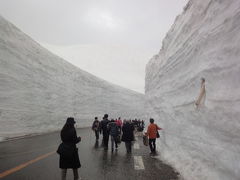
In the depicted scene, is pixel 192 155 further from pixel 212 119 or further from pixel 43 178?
pixel 43 178

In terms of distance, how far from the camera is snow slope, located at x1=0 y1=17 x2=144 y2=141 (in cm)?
2119

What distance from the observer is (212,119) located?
19.3 ft

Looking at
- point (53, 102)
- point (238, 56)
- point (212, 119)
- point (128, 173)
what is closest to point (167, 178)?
point (128, 173)

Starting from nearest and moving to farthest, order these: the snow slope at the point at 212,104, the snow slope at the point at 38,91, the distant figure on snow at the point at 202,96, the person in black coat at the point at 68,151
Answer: the snow slope at the point at 212,104 → the person in black coat at the point at 68,151 → the distant figure on snow at the point at 202,96 → the snow slope at the point at 38,91

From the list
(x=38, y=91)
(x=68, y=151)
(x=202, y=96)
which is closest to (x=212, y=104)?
(x=202, y=96)

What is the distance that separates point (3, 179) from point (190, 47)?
796 cm

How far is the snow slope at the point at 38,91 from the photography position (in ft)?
69.5

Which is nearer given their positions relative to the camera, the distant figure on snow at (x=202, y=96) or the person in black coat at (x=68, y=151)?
the person in black coat at (x=68, y=151)

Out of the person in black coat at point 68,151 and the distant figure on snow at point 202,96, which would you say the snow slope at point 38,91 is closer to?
Answer: the person in black coat at point 68,151

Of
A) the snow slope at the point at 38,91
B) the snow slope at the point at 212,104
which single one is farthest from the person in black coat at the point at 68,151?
the snow slope at the point at 38,91

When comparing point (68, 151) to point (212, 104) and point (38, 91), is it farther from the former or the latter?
point (38, 91)

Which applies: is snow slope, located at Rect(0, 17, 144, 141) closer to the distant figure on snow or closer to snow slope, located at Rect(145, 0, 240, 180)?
snow slope, located at Rect(145, 0, 240, 180)

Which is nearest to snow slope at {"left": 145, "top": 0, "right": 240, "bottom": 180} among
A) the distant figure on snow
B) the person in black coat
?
the distant figure on snow

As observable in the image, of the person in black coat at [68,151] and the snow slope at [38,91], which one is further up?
the snow slope at [38,91]
